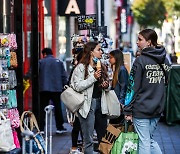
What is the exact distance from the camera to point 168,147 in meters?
12.0

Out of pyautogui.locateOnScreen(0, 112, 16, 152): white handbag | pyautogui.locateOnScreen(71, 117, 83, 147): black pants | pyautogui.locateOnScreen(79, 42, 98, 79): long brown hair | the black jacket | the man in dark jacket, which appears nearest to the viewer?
pyautogui.locateOnScreen(0, 112, 16, 152): white handbag

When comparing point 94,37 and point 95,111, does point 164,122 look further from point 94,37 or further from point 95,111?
point 95,111

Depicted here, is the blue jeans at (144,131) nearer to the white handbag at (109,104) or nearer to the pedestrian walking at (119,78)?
the white handbag at (109,104)

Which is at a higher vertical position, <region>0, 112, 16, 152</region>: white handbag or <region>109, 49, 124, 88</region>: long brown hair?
<region>109, 49, 124, 88</region>: long brown hair

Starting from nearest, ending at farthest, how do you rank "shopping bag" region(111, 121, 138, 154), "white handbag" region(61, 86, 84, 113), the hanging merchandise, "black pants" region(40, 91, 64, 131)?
"shopping bag" region(111, 121, 138, 154) < the hanging merchandise < "white handbag" region(61, 86, 84, 113) < "black pants" region(40, 91, 64, 131)

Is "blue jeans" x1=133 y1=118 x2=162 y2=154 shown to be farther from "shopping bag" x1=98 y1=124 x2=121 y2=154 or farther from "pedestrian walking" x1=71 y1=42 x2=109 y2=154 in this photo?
"pedestrian walking" x1=71 y1=42 x2=109 y2=154

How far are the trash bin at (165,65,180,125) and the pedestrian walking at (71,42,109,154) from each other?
527 cm

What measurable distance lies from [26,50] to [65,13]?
1.29 metres

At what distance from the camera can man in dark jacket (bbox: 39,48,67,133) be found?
44.5 feet

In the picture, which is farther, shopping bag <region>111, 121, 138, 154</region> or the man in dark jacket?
the man in dark jacket

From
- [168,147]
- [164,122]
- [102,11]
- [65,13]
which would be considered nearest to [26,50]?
[65,13]

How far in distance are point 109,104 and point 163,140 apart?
11.2 feet

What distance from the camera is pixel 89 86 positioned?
371 inches

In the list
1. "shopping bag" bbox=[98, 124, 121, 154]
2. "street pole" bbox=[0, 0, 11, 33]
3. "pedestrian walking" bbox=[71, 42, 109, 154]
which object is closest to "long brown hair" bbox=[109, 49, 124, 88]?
"pedestrian walking" bbox=[71, 42, 109, 154]
